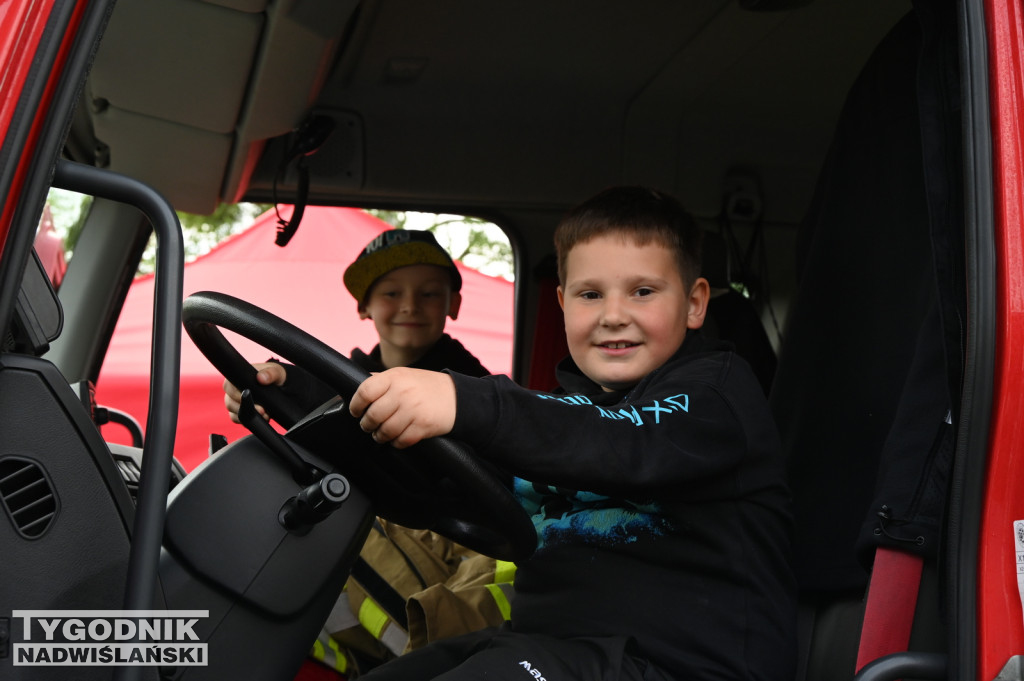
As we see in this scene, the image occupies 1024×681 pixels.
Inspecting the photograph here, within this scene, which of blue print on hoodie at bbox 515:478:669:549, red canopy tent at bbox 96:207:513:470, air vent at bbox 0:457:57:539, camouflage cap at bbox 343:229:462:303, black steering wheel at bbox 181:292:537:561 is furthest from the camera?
red canopy tent at bbox 96:207:513:470

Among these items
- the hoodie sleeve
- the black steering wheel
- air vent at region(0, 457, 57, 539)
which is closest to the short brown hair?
the hoodie sleeve

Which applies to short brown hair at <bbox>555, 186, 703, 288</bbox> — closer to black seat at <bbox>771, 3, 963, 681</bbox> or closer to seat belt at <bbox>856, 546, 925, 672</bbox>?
black seat at <bbox>771, 3, 963, 681</bbox>

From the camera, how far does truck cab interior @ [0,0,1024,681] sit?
3.18 feet

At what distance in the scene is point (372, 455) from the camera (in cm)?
117

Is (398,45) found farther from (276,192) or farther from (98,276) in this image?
(98,276)

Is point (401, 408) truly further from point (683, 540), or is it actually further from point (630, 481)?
point (683, 540)

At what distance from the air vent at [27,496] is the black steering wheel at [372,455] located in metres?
0.23

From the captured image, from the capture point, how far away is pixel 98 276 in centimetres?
248

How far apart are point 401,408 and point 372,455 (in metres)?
0.17

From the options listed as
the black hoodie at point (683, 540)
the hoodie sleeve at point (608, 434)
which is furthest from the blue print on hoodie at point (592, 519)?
the hoodie sleeve at point (608, 434)

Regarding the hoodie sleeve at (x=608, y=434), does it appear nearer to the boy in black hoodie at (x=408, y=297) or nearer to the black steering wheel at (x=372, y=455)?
the black steering wheel at (x=372, y=455)

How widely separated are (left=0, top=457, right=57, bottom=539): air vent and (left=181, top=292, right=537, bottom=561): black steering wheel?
0.23 m

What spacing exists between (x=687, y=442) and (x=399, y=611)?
2.51ft

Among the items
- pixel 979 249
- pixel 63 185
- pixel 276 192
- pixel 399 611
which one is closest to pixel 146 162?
pixel 276 192
